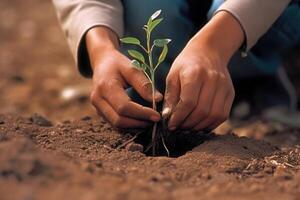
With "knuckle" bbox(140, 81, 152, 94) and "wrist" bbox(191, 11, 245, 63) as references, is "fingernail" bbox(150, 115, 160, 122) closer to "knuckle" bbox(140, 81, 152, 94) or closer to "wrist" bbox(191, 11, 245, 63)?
"knuckle" bbox(140, 81, 152, 94)

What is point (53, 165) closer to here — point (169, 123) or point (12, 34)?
point (169, 123)

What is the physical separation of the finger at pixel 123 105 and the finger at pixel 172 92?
37 mm

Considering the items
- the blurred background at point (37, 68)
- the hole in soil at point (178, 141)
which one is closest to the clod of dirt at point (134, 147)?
the hole in soil at point (178, 141)

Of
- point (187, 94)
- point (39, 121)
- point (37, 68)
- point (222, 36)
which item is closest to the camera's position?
point (187, 94)

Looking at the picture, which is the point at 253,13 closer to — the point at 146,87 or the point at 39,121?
the point at 146,87

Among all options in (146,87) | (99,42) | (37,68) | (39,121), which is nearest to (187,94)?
(146,87)

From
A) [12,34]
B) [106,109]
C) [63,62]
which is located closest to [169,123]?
[106,109]

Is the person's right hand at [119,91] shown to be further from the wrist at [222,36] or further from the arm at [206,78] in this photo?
the wrist at [222,36]

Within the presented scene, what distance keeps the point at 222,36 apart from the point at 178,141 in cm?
36

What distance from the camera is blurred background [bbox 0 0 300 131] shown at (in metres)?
2.93

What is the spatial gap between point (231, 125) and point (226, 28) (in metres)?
0.86

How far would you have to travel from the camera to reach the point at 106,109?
1.84 m

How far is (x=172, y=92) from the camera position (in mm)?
1751

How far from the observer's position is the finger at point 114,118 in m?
1.79
